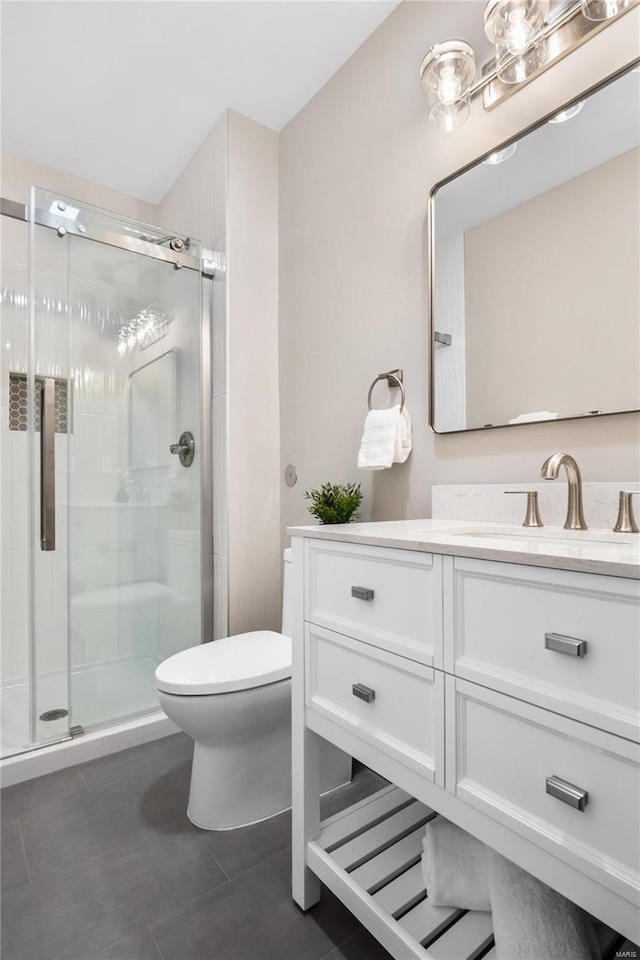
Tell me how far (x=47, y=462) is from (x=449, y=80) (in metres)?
1.74

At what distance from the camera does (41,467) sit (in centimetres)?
181

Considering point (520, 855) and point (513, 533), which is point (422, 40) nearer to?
point (513, 533)

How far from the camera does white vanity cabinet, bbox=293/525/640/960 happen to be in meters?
0.62

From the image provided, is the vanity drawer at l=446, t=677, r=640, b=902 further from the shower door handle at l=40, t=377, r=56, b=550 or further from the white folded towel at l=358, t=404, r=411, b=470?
the shower door handle at l=40, t=377, r=56, b=550

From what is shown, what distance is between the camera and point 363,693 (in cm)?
96

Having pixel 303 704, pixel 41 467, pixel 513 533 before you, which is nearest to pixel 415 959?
pixel 303 704

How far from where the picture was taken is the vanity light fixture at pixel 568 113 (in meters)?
1.19

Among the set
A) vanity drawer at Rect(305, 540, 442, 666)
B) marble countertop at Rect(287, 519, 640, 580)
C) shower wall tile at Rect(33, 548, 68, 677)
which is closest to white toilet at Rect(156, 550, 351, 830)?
vanity drawer at Rect(305, 540, 442, 666)

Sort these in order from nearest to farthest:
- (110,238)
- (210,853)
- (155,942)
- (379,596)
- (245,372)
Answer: (379,596)
(155,942)
(210,853)
(110,238)
(245,372)

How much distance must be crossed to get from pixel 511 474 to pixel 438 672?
2.21 ft

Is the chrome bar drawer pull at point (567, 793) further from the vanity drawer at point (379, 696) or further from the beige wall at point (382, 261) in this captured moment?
the beige wall at point (382, 261)

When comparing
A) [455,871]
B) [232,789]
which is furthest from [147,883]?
[455,871]

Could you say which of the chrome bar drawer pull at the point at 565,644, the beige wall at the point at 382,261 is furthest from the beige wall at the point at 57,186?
the chrome bar drawer pull at the point at 565,644

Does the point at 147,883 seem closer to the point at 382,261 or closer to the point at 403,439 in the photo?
the point at 403,439
